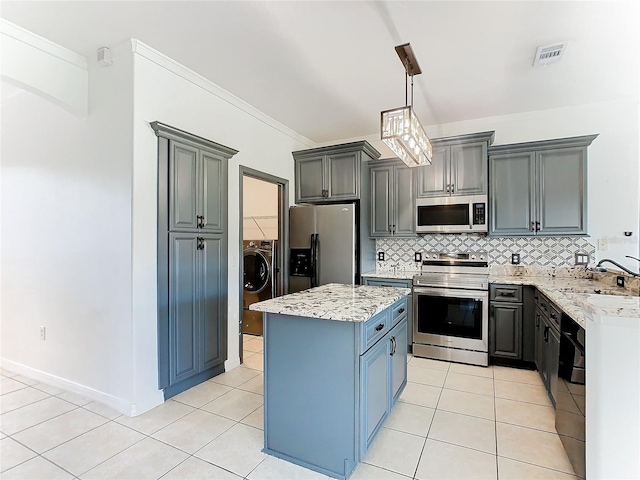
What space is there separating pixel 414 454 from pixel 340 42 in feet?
9.21

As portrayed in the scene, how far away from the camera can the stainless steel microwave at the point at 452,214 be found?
A: 3652mm

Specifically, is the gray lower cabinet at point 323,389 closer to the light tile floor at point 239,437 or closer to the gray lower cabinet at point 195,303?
the light tile floor at point 239,437

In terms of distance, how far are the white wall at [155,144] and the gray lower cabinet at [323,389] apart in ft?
3.64

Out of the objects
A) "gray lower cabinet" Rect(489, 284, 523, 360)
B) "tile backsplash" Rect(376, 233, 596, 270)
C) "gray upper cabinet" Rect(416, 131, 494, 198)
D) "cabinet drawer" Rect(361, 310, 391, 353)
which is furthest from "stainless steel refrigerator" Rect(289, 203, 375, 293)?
"cabinet drawer" Rect(361, 310, 391, 353)

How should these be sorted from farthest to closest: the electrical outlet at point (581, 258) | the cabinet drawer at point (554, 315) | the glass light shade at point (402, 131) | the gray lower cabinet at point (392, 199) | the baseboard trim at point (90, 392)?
the gray lower cabinet at point (392, 199), the electrical outlet at point (581, 258), the baseboard trim at point (90, 392), the cabinet drawer at point (554, 315), the glass light shade at point (402, 131)

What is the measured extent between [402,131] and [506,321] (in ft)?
8.01

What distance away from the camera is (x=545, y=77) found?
2.96m

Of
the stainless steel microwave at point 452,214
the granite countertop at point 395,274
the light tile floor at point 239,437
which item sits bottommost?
the light tile floor at point 239,437

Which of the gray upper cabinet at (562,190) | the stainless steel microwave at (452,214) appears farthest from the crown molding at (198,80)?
the gray upper cabinet at (562,190)

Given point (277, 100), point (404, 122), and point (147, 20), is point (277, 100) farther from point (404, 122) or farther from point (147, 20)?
point (404, 122)

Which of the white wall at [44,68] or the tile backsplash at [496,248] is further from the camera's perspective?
the tile backsplash at [496,248]

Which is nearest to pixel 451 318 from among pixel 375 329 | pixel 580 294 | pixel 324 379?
pixel 580 294

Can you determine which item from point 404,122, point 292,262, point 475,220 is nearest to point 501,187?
point 475,220

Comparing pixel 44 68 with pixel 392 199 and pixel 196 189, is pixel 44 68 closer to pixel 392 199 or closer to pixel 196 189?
pixel 196 189
